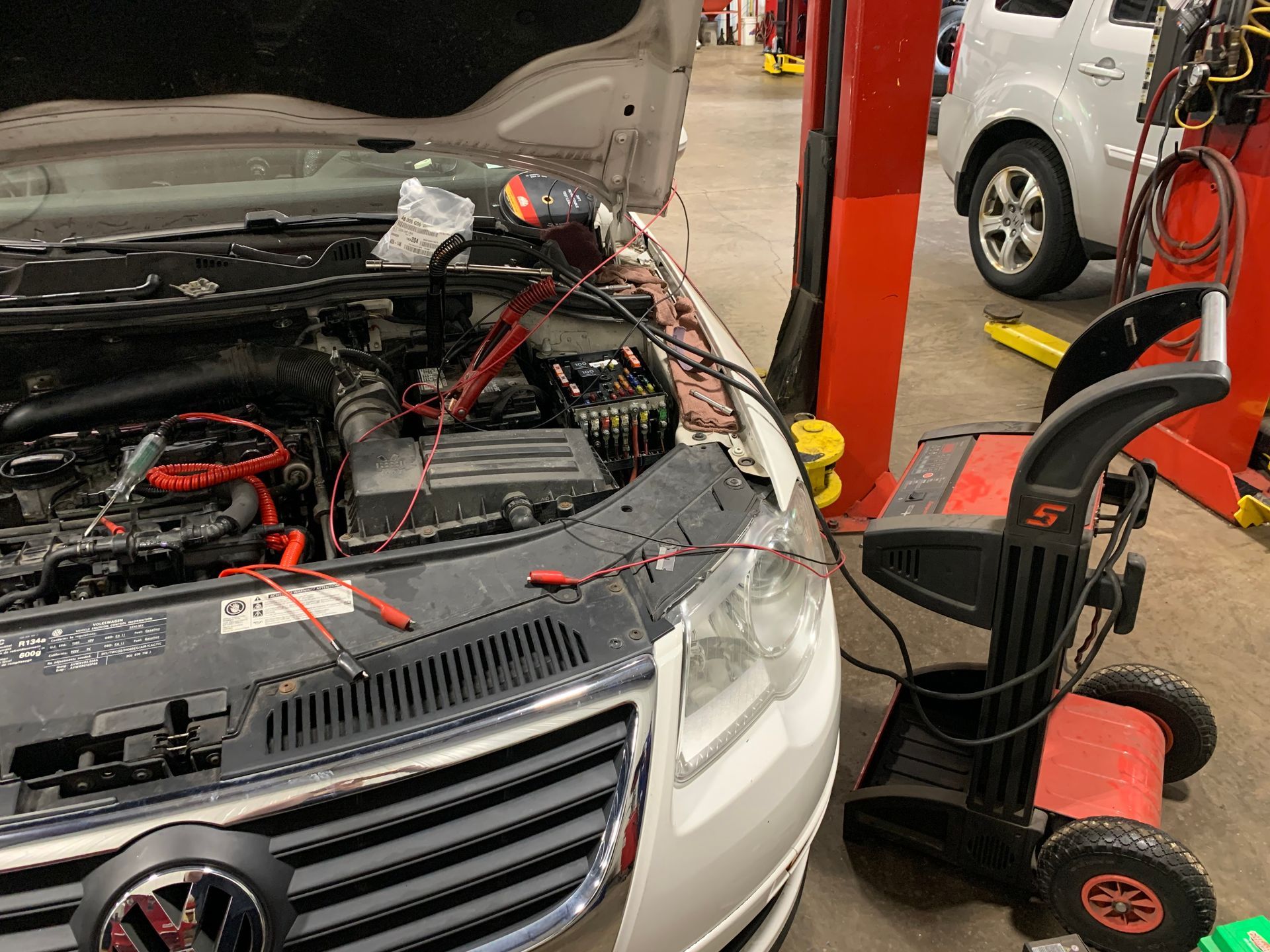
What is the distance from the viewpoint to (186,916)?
37.4 inches

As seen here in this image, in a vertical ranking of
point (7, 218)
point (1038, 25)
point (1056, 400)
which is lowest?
point (1056, 400)

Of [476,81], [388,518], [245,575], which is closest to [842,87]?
[476,81]

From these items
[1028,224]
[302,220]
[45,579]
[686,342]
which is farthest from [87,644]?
[1028,224]

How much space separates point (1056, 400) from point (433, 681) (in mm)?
1264

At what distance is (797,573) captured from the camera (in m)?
1.44

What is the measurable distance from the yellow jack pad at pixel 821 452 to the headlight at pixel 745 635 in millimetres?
1217

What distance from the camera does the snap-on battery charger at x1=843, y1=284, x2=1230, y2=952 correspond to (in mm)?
1410

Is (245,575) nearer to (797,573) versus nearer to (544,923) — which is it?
(544,923)

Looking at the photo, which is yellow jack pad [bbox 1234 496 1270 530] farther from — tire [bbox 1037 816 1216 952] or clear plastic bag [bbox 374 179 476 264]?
clear plastic bag [bbox 374 179 476 264]

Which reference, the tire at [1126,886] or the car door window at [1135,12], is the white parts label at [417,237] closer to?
the tire at [1126,886]

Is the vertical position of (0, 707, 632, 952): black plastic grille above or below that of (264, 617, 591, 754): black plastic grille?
below

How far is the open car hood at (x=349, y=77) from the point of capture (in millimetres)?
1511

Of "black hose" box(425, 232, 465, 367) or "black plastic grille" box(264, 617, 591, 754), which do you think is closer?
"black plastic grille" box(264, 617, 591, 754)

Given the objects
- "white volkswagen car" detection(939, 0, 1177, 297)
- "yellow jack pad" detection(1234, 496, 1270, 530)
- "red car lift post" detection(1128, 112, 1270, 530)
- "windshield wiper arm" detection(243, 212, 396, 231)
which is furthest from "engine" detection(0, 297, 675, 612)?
"white volkswagen car" detection(939, 0, 1177, 297)
